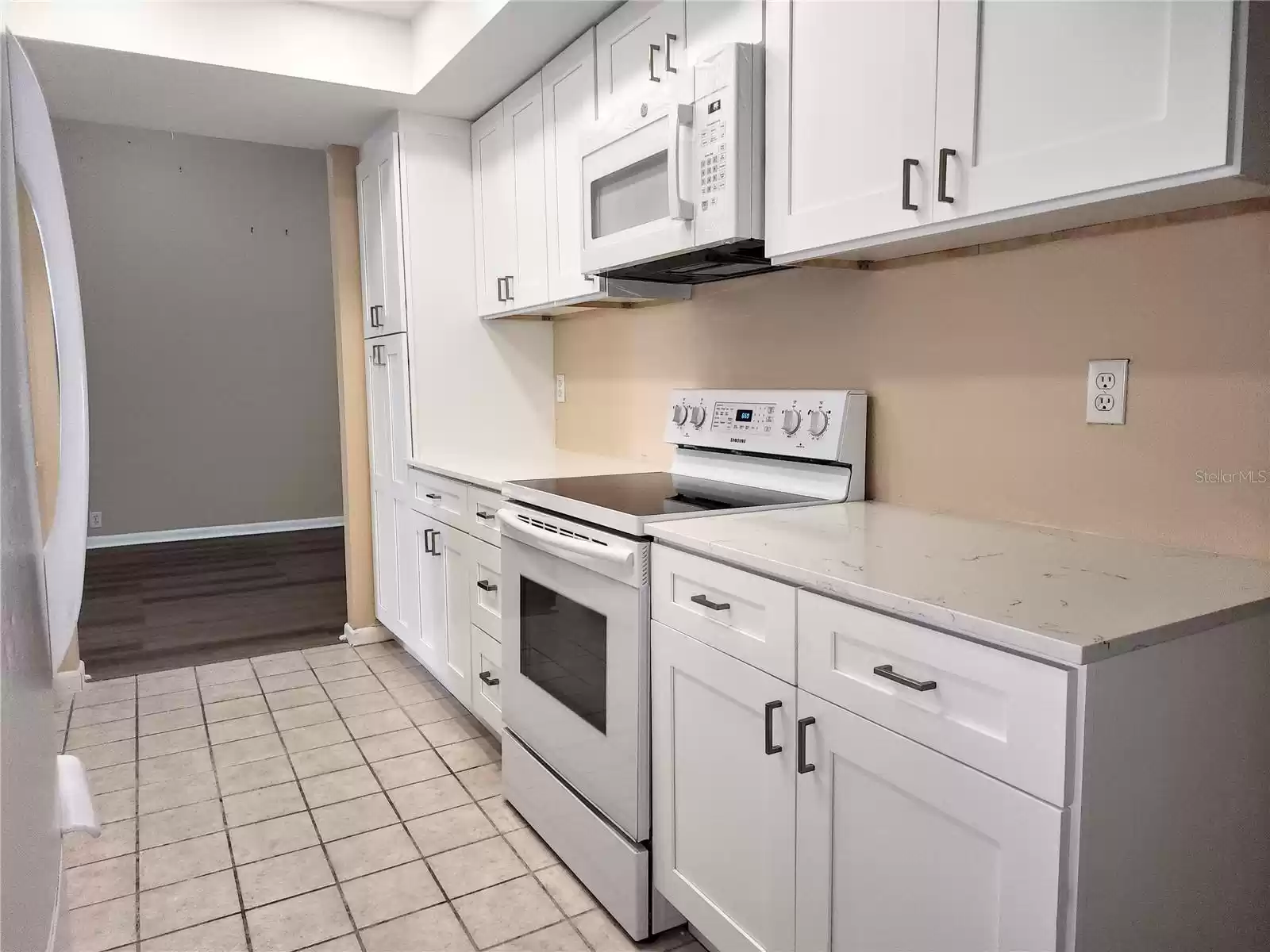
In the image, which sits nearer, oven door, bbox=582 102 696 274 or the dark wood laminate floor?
oven door, bbox=582 102 696 274

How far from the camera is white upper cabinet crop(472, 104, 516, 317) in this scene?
120 inches

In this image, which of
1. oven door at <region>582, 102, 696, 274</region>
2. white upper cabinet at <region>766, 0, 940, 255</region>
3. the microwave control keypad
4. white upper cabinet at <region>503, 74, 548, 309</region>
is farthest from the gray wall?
white upper cabinet at <region>766, 0, 940, 255</region>

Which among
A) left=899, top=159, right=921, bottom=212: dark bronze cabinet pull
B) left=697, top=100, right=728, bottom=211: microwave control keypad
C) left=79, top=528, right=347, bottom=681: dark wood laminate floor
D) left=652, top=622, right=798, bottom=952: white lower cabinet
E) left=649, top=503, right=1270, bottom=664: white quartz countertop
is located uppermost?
left=697, top=100, right=728, bottom=211: microwave control keypad

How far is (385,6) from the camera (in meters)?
2.90

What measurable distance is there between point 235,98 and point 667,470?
205 centimetres

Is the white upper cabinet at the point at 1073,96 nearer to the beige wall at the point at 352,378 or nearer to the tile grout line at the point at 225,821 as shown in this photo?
the tile grout line at the point at 225,821

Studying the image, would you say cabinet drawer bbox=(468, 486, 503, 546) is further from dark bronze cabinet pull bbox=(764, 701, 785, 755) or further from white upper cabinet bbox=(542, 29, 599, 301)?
dark bronze cabinet pull bbox=(764, 701, 785, 755)

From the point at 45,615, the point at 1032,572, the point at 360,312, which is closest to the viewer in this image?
the point at 45,615

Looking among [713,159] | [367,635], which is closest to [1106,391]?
[713,159]

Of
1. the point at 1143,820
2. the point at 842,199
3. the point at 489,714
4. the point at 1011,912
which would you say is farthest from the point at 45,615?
the point at 489,714

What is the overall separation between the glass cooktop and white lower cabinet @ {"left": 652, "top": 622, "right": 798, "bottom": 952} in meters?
0.29

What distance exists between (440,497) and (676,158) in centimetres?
158

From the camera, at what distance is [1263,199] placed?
50.0 inches

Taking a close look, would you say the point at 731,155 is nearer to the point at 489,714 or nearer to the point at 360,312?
the point at 489,714
